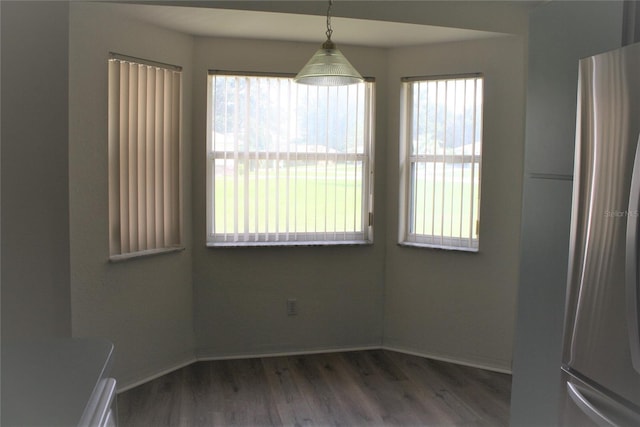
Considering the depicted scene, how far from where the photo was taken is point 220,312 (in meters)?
4.26

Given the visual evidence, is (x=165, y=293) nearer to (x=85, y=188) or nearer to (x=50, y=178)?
(x=85, y=188)

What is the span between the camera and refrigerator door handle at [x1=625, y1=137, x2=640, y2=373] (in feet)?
5.46

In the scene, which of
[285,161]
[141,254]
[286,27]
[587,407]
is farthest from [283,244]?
[587,407]

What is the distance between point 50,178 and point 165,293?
2.42 meters

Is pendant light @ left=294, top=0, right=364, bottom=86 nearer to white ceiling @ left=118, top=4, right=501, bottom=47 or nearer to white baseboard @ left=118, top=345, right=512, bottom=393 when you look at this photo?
white ceiling @ left=118, top=4, right=501, bottom=47

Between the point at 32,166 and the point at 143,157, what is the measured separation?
→ 7.62 ft

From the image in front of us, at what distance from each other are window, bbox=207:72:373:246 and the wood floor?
0.94 metres

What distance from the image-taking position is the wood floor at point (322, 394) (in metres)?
3.28

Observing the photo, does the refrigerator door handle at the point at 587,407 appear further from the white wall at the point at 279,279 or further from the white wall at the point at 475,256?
the white wall at the point at 279,279

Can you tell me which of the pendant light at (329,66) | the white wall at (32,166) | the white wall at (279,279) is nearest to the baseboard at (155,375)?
the white wall at (279,279)

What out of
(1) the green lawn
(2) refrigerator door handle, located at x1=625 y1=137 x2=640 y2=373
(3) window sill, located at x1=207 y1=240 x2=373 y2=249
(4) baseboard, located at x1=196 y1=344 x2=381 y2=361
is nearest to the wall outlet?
(4) baseboard, located at x1=196 y1=344 x2=381 y2=361

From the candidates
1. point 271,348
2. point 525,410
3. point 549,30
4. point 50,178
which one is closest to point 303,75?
point 549,30

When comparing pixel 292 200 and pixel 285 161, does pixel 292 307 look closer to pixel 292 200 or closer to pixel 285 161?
pixel 292 200

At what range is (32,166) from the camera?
146cm
